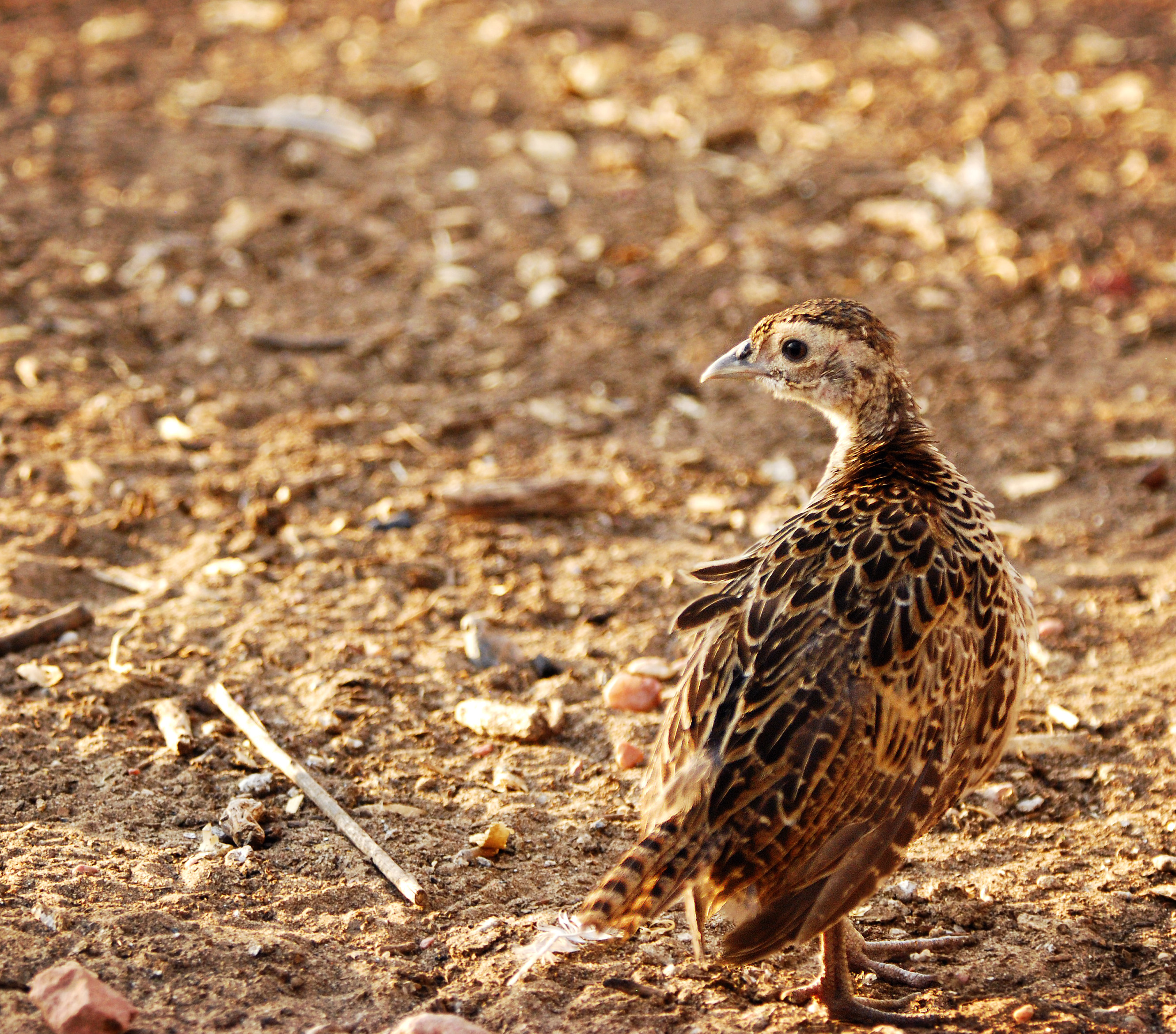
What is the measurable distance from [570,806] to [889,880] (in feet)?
3.57

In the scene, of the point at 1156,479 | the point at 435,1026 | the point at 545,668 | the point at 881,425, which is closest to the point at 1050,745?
the point at 881,425

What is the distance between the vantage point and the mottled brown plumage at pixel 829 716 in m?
3.49

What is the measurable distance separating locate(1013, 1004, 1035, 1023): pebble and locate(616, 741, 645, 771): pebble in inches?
62.1

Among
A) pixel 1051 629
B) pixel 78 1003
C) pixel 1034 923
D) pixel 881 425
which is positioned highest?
pixel 881 425

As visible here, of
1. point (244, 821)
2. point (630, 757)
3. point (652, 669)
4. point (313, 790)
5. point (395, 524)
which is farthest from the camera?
point (395, 524)

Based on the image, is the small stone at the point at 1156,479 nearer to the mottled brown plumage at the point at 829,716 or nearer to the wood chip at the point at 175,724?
the mottled brown plumage at the point at 829,716

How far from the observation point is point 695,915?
11.4 ft

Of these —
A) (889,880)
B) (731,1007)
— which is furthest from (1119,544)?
(731,1007)

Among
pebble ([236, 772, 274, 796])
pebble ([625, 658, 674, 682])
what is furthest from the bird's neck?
pebble ([236, 772, 274, 796])

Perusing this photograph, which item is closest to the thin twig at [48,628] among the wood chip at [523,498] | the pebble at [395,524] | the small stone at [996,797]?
the pebble at [395,524]

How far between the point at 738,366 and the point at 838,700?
5.44 ft

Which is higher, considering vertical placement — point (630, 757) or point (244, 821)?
point (244, 821)

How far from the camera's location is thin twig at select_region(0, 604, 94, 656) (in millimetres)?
4949

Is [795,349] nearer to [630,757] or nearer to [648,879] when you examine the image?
[630,757]
